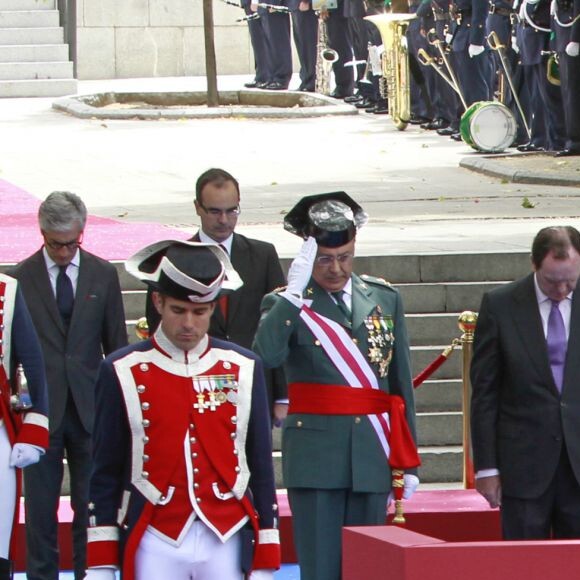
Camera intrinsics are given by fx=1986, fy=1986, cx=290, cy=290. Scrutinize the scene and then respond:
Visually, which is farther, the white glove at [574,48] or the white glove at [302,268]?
the white glove at [574,48]

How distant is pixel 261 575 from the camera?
570 centimetres

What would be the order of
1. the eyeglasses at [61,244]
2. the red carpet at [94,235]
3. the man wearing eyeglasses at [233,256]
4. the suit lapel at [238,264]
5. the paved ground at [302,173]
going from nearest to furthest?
the man wearing eyeglasses at [233,256] < the suit lapel at [238,264] < the eyeglasses at [61,244] < the red carpet at [94,235] < the paved ground at [302,173]

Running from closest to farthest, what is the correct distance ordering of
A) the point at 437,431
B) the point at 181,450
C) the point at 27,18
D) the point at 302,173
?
the point at 181,450
the point at 437,431
the point at 302,173
the point at 27,18

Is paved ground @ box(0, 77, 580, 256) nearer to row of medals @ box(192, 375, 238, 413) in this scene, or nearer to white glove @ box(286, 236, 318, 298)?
white glove @ box(286, 236, 318, 298)

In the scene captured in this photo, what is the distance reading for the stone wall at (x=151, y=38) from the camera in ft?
116

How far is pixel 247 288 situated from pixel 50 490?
48.1 inches

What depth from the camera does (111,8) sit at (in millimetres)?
35281

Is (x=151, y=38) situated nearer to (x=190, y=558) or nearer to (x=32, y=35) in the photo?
(x=32, y=35)

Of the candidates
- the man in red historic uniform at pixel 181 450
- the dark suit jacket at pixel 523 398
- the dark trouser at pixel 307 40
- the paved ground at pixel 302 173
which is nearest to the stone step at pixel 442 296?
the paved ground at pixel 302 173

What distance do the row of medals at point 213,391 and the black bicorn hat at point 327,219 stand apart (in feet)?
4.27

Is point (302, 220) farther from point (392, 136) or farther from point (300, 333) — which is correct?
point (392, 136)

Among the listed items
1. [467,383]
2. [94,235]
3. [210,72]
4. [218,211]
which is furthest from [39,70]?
[218,211]

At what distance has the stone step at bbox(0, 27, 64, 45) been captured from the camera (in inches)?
1260

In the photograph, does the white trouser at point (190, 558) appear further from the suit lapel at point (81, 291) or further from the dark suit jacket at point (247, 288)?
the suit lapel at point (81, 291)
